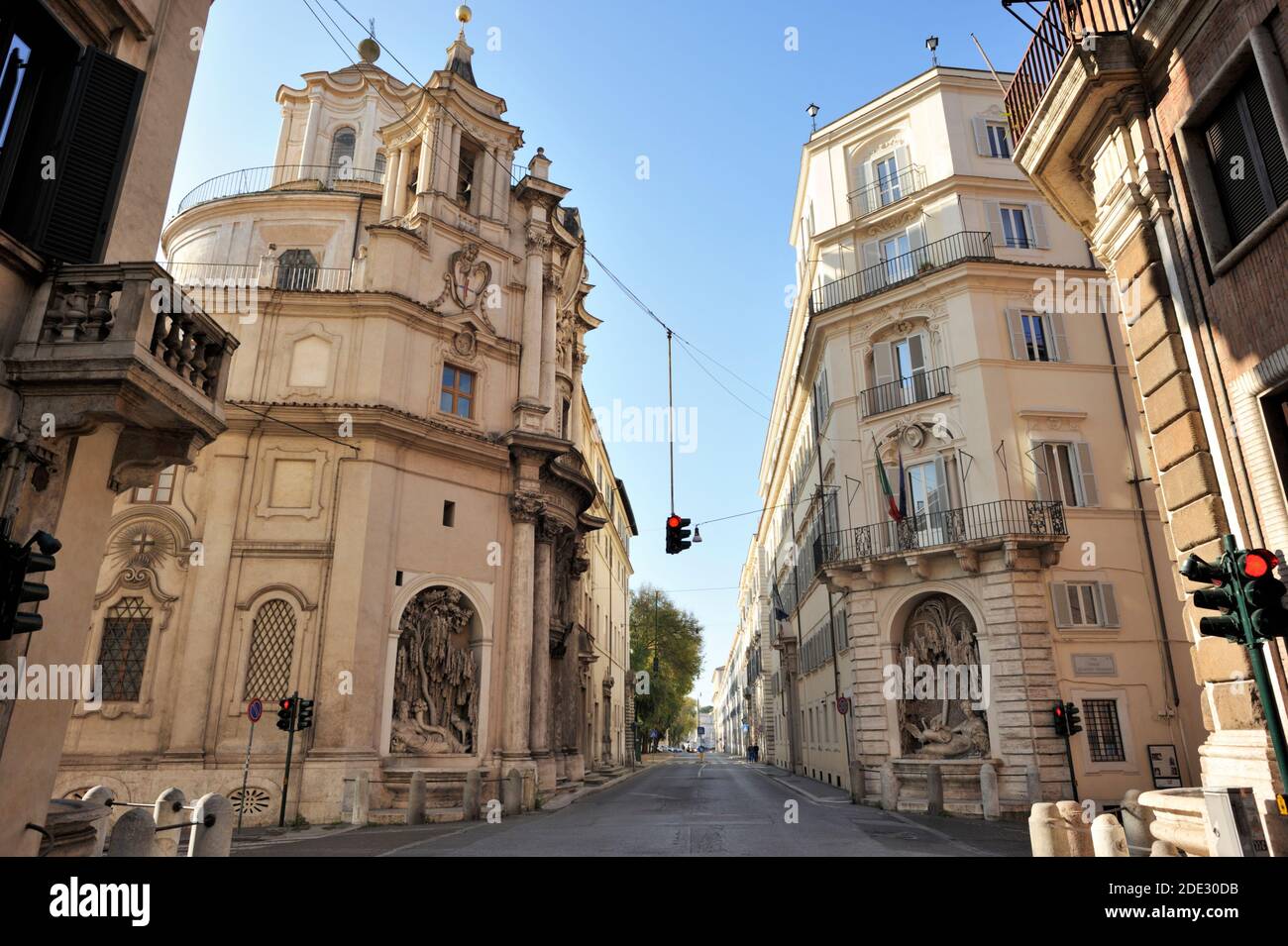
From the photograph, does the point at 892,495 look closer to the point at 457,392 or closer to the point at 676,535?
the point at 676,535

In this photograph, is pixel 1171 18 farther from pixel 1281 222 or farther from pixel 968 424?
pixel 968 424

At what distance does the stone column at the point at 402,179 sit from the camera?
26391 millimetres

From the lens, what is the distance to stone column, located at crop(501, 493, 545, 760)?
2258cm

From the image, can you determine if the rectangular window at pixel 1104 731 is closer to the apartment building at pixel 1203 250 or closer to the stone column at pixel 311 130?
the apartment building at pixel 1203 250

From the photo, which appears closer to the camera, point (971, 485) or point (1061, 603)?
point (1061, 603)

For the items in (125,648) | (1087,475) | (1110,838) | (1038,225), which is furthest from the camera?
(1038,225)

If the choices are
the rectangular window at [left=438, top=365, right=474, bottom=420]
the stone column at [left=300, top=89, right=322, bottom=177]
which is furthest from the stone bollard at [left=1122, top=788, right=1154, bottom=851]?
the stone column at [left=300, top=89, right=322, bottom=177]

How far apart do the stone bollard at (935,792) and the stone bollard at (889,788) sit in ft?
2.68

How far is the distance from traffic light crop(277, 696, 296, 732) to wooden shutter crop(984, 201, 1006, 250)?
23508 mm

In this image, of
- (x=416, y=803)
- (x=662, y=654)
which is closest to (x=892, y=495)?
(x=416, y=803)

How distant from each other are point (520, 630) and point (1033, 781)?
1430cm

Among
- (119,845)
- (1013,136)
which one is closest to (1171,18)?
(1013,136)

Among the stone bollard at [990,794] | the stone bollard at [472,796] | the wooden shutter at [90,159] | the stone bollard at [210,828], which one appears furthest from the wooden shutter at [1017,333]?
the stone bollard at [210,828]

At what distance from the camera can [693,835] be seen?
14016 millimetres
